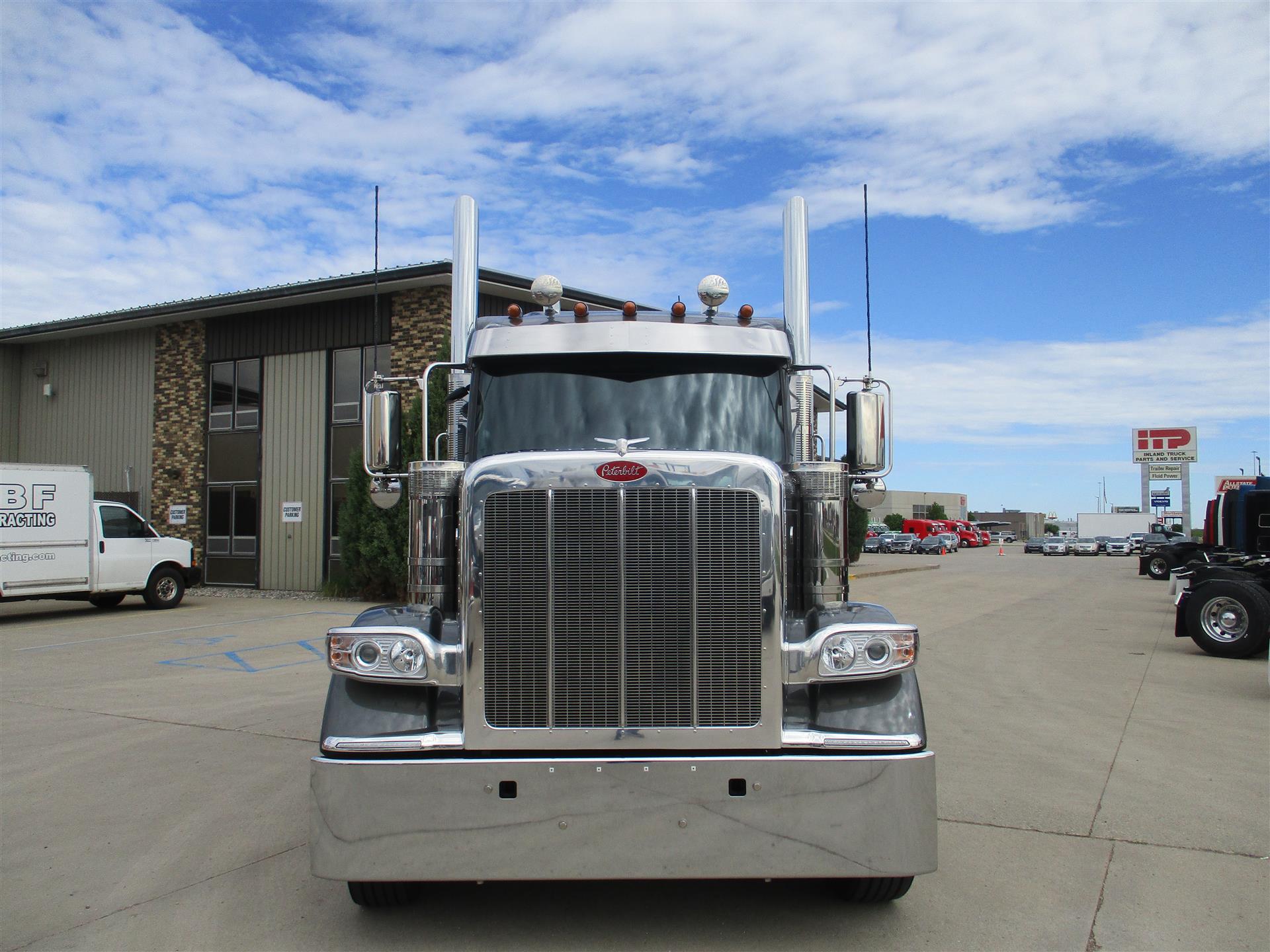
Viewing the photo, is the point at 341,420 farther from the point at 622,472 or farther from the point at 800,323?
the point at 622,472

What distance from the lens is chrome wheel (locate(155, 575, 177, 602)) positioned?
18.3 m

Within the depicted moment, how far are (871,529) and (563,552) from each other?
242 ft

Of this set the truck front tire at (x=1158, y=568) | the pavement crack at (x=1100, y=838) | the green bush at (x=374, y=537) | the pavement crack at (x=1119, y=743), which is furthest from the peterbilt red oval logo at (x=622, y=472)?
the truck front tire at (x=1158, y=568)

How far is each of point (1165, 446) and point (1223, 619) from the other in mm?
56517

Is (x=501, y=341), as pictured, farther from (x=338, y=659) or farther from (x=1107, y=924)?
(x=1107, y=924)

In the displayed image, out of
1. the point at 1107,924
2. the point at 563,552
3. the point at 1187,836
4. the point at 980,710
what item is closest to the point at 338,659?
the point at 563,552

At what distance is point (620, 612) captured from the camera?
371 centimetres

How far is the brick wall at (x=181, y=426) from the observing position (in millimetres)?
24875

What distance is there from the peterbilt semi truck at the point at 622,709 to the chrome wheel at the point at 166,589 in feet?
53.0

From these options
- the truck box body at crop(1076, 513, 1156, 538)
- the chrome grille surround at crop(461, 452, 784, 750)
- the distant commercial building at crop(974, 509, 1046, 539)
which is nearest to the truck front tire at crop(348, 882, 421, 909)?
the chrome grille surround at crop(461, 452, 784, 750)

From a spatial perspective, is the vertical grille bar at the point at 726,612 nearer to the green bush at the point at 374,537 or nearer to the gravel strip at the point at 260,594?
the green bush at the point at 374,537

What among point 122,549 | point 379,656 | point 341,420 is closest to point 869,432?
point 379,656

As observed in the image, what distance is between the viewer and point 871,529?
A: 246 feet

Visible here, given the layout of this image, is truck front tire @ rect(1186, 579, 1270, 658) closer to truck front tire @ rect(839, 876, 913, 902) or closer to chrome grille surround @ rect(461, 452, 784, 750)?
truck front tire @ rect(839, 876, 913, 902)
